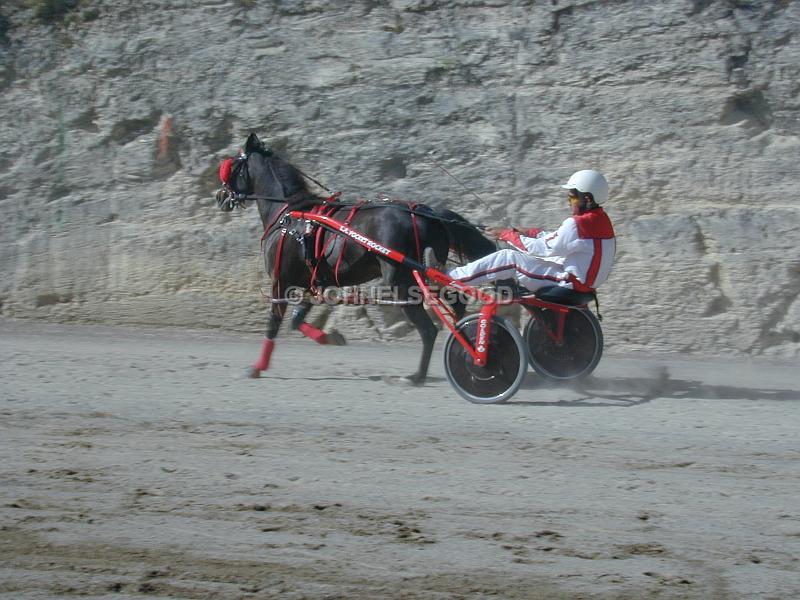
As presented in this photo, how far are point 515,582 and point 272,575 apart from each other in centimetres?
102

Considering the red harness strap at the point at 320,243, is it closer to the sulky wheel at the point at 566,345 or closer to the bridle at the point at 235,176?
the bridle at the point at 235,176

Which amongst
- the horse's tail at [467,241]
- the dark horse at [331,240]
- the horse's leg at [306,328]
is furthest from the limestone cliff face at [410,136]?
the horse's tail at [467,241]

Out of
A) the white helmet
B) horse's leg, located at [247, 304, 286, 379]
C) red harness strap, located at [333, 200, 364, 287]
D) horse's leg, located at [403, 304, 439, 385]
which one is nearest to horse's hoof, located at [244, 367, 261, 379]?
horse's leg, located at [247, 304, 286, 379]

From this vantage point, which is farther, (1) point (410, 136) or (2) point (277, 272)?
(1) point (410, 136)

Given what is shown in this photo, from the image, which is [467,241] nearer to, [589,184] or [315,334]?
[589,184]

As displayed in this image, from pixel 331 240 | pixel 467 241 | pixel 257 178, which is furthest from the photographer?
pixel 257 178

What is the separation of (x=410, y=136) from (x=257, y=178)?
2.65 meters

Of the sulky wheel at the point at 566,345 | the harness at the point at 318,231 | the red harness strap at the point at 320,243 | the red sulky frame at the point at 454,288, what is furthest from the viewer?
the red harness strap at the point at 320,243

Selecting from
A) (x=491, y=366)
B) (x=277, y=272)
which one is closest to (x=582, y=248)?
(x=491, y=366)

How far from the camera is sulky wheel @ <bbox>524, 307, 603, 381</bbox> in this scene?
7773 mm

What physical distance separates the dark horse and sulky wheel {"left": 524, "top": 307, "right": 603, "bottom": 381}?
71 centimetres

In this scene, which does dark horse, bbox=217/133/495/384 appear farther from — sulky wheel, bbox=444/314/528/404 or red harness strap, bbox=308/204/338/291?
sulky wheel, bbox=444/314/528/404

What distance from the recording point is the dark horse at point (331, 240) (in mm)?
7824

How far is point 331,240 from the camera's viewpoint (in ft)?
26.3
